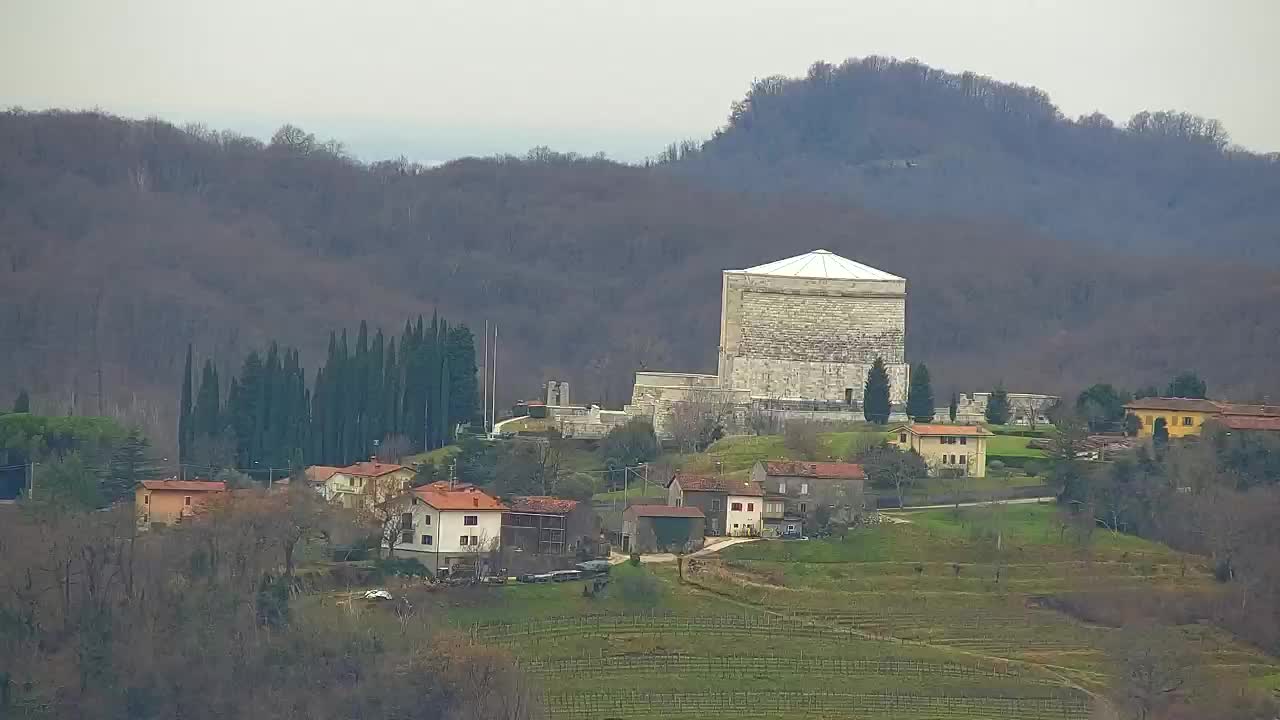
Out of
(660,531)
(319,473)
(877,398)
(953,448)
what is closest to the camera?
(660,531)

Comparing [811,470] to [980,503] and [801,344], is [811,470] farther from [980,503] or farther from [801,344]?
[801,344]

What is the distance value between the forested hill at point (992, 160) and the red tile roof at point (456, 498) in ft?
178

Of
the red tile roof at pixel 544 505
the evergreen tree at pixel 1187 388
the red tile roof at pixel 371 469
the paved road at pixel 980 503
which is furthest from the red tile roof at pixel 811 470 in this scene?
the evergreen tree at pixel 1187 388

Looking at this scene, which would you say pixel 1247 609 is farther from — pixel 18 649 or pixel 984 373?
pixel 984 373

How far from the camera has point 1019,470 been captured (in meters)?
65.6

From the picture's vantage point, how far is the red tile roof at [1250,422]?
65.4 m

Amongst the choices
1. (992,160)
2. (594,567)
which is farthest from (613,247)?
(594,567)

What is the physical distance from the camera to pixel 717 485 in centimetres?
6159

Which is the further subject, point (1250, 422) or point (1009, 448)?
point (1009, 448)

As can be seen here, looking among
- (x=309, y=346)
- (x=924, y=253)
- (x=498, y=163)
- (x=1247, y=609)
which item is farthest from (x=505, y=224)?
(x=1247, y=609)

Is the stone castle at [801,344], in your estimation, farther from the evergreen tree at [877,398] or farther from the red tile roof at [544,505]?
the red tile roof at [544,505]

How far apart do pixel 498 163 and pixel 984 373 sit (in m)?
33.5

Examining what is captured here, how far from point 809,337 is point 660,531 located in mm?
12275

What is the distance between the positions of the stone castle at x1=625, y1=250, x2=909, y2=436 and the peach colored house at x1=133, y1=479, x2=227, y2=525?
40.6 ft
